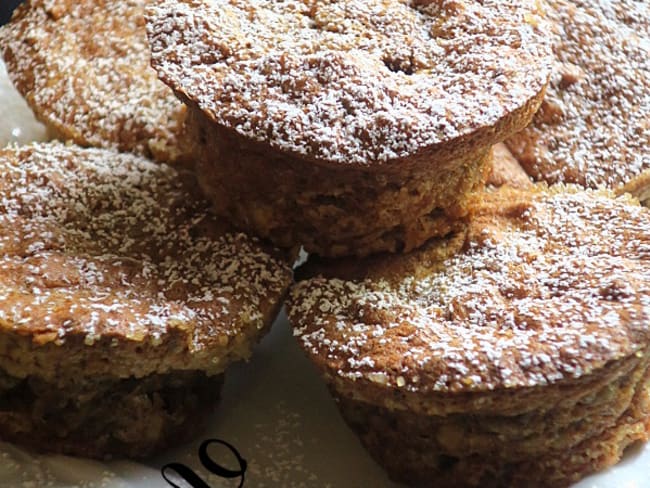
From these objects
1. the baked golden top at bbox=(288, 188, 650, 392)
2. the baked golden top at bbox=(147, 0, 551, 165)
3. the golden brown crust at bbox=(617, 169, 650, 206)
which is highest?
the baked golden top at bbox=(147, 0, 551, 165)

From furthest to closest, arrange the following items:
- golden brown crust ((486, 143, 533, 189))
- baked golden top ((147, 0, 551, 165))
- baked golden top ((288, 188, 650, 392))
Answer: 1. golden brown crust ((486, 143, 533, 189))
2. baked golden top ((147, 0, 551, 165))
3. baked golden top ((288, 188, 650, 392))

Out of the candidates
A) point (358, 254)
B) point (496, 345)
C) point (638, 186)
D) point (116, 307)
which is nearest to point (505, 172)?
point (638, 186)

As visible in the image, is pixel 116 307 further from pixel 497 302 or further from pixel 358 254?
pixel 497 302

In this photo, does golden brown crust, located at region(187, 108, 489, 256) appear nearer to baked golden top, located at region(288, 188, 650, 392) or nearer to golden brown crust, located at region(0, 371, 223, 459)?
baked golden top, located at region(288, 188, 650, 392)

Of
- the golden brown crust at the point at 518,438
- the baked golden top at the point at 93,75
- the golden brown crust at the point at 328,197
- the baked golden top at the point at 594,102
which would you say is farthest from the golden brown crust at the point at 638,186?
the baked golden top at the point at 93,75

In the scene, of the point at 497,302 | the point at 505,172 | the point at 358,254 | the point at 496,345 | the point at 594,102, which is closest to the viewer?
the point at 496,345

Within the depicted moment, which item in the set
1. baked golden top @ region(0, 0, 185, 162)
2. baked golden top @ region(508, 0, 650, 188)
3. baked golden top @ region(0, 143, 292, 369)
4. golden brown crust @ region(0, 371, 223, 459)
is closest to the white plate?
golden brown crust @ region(0, 371, 223, 459)
